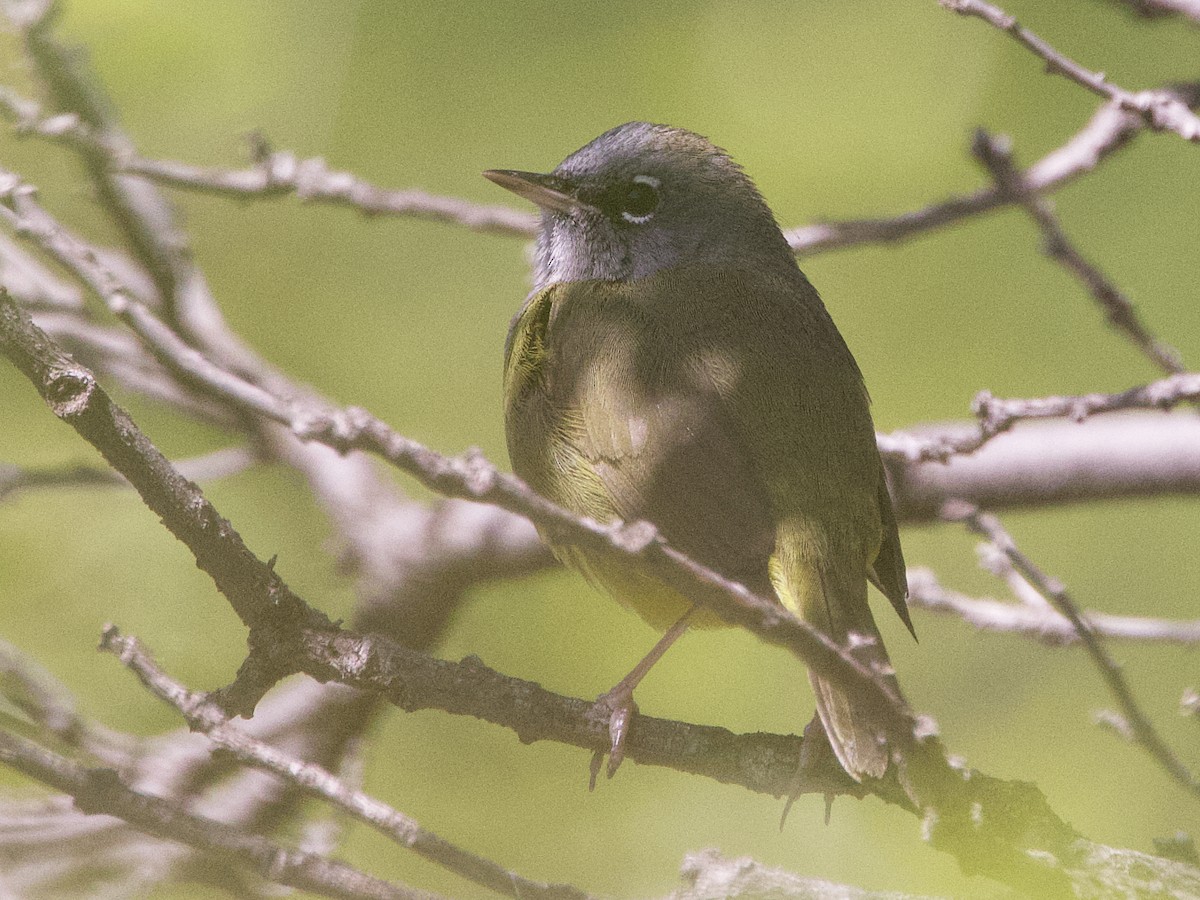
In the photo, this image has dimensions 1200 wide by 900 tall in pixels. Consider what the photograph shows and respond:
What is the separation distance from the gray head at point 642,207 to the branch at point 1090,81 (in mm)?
978

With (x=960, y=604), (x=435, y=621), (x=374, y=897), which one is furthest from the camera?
(x=435, y=621)

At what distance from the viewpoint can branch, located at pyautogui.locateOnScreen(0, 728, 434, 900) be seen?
1.80 metres

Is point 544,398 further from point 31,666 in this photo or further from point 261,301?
point 261,301

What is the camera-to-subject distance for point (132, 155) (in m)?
3.27

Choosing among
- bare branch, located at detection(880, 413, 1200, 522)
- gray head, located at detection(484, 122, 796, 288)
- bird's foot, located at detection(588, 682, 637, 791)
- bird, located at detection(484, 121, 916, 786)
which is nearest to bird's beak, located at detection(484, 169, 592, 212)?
gray head, located at detection(484, 122, 796, 288)

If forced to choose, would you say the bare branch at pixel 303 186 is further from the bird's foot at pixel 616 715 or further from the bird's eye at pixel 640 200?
the bird's foot at pixel 616 715

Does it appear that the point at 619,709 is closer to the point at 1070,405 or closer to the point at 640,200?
the point at 1070,405

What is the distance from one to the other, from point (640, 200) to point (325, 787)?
1958mm

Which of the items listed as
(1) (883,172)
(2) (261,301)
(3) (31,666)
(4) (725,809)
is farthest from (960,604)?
(2) (261,301)

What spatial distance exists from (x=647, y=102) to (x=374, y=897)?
9.55ft

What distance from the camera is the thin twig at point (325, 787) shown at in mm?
1794

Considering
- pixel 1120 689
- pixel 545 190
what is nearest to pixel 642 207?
pixel 545 190

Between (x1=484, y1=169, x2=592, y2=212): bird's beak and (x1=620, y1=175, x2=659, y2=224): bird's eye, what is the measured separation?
10cm

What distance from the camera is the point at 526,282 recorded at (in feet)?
14.2
